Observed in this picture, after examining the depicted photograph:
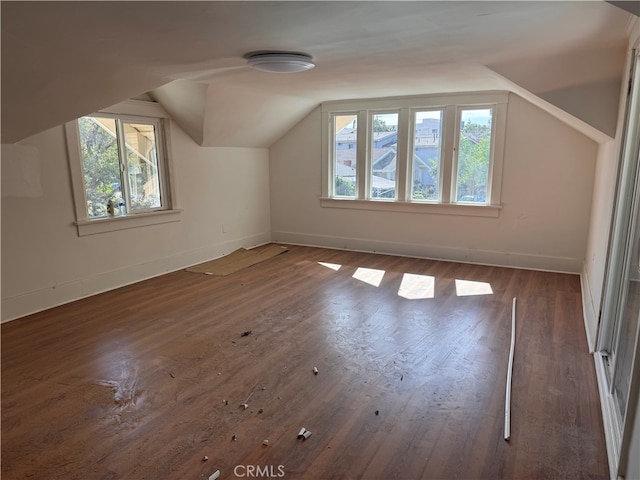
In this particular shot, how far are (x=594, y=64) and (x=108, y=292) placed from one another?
4.89m

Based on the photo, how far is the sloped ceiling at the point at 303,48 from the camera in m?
2.01

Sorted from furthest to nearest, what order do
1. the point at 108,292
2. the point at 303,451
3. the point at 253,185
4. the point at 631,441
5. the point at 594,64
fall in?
the point at 253,185 → the point at 108,292 → the point at 594,64 → the point at 303,451 → the point at 631,441

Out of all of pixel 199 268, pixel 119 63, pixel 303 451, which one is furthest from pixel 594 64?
pixel 199 268

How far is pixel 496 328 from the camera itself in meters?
3.46

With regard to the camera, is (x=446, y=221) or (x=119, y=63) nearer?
(x=119, y=63)

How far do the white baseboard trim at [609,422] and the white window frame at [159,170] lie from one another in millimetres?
4535

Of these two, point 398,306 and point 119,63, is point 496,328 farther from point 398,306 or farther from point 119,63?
point 119,63

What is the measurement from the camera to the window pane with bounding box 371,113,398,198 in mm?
5785

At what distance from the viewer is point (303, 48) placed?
2.78 metres

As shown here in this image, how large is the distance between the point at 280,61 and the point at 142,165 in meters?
2.70

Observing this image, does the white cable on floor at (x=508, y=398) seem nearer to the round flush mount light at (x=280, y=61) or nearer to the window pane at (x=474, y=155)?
the window pane at (x=474, y=155)

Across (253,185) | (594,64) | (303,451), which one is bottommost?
(303,451)

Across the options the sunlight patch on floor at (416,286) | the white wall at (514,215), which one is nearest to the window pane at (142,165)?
the white wall at (514,215)

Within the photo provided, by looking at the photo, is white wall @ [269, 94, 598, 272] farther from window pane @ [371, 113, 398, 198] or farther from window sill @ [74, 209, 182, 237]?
window sill @ [74, 209, 182, 237]
